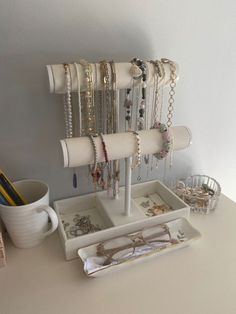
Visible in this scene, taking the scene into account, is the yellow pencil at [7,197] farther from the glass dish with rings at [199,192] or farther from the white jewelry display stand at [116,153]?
the glass dish with rings at [199,192]

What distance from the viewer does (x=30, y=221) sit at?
500mm

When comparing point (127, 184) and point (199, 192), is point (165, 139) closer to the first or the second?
point (127, 184)

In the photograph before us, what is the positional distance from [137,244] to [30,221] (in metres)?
0.20

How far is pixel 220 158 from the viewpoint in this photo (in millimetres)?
775

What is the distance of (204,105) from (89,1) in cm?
36

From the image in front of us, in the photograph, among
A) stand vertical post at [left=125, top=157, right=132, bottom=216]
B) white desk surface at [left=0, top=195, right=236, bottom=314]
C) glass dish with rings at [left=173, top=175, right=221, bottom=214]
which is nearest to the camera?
white desk surface at [left=0, top=195, right=236, bottom=314]

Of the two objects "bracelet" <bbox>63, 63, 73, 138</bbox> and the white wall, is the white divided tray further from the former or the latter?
"bracelet" <bbox>63, 63, 73, 138</bbox>

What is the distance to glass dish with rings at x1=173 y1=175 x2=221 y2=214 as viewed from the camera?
64cm

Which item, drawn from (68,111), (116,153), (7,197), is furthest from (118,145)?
(7,197)

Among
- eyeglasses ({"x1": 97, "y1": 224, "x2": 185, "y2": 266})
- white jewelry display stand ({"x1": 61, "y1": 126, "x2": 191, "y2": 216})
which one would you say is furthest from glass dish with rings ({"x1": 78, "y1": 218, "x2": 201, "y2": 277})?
white jewelry display stand ({"x1": 61, "y1": 126, "x2": 191, "y2": 216})

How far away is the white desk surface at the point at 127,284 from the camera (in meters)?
0.42

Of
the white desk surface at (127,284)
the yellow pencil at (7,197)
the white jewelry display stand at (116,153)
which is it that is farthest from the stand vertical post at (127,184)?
the yellow pencil at (7,197)

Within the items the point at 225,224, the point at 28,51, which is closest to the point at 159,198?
the point at 225,224

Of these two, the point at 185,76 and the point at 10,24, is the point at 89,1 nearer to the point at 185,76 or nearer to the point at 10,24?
the point at 10,24
